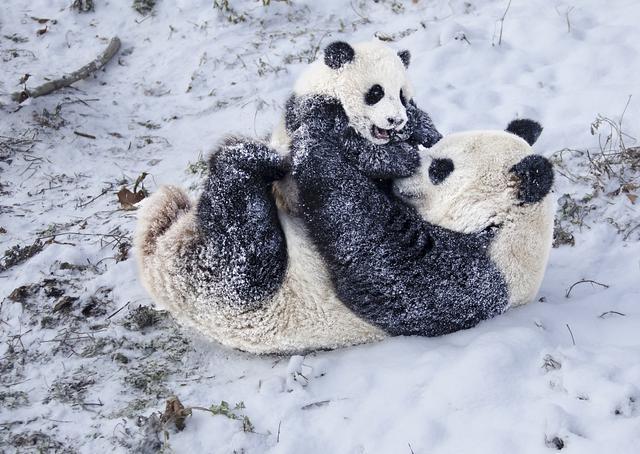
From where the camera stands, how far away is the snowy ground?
331 centimetres

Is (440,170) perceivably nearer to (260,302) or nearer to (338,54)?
(338,54)

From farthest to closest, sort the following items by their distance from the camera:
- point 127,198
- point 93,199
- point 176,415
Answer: point 93,199
point 127,198
point 176,415

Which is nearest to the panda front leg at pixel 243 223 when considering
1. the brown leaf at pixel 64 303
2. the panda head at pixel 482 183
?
the panda head at pixel 482 183

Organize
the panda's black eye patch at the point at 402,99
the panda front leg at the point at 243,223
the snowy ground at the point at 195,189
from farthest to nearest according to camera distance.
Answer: the panda's black eye patch at the point at 402,99 < the panda front leg at the point at 243,223 < the snowy ground at the point at 195,189

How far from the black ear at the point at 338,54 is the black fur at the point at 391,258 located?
1.94 ft

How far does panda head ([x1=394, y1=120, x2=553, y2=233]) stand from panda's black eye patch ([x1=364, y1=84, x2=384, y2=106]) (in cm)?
52

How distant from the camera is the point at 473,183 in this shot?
3.74 meters

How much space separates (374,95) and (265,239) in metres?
1.12

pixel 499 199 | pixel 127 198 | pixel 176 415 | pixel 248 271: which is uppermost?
pixel 499 199

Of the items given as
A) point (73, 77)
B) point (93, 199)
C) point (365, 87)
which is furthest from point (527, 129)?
point (73, 77)

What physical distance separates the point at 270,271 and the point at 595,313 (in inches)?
76.1

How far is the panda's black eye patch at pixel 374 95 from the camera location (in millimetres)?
4129

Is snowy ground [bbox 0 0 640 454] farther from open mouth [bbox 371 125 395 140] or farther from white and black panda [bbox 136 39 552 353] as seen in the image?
open mouth [bbox 371 125 395 140]

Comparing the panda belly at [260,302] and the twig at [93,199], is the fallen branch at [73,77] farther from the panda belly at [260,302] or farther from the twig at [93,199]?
the panda belly at [260,302]
